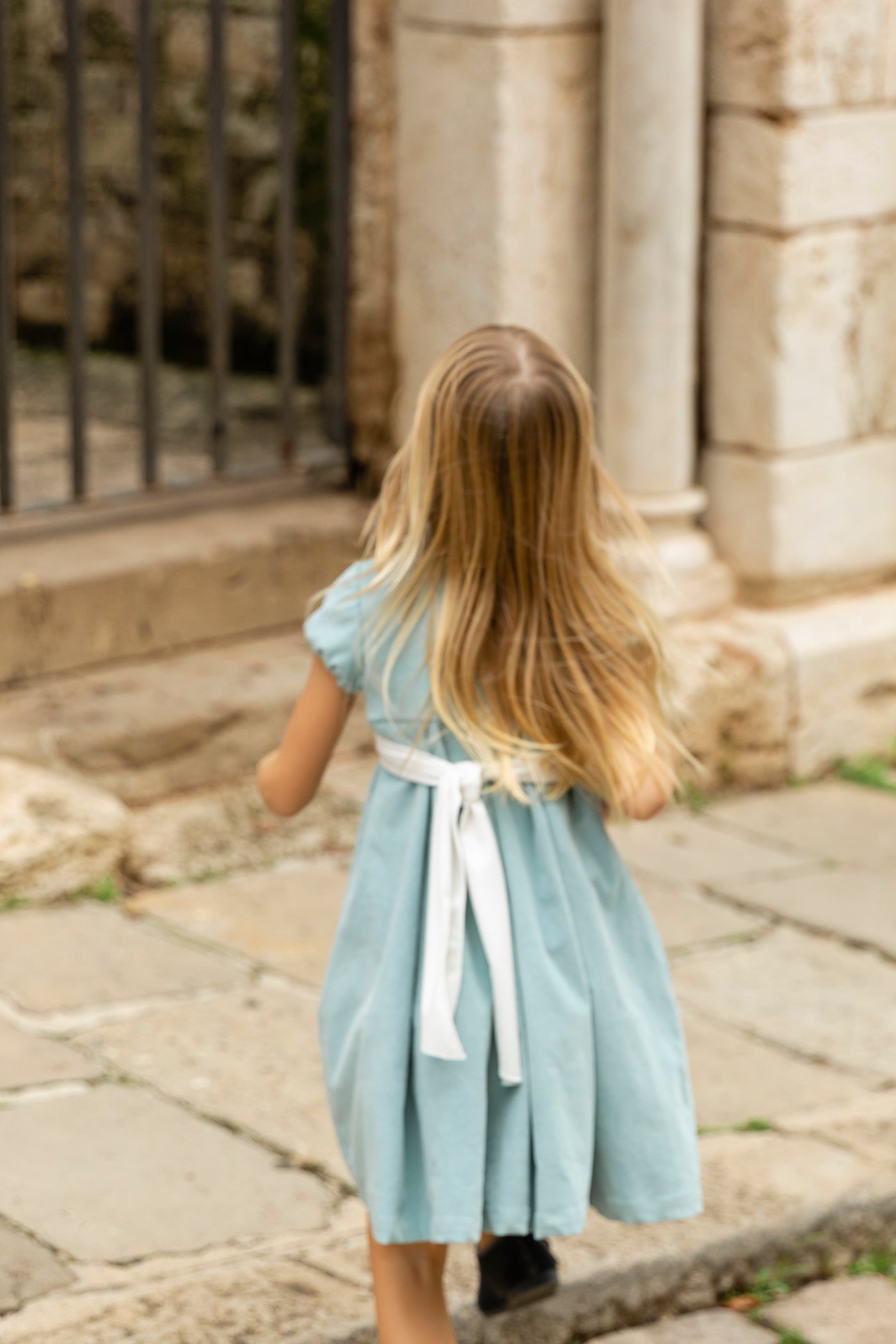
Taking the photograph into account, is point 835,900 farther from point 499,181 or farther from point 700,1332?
point 499,181

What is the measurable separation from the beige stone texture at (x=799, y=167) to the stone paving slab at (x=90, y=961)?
2241 mm

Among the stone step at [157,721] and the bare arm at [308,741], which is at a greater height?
the bare arm at [308,741]

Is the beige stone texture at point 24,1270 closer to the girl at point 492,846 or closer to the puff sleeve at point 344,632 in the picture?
the girl at point 492,846

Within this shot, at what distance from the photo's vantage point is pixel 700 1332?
2.72m

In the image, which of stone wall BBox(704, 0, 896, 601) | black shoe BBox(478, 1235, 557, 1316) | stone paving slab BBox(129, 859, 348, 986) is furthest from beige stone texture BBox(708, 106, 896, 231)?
black shoe BBox(478, 1235, 557, 1316)

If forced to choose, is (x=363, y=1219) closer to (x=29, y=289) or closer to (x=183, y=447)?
(x=183, y=447)

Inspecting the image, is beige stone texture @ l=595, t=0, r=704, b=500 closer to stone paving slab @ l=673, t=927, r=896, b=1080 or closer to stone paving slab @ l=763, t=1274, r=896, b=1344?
stone paving slab @ l=673, t=927, r=896, b=1080

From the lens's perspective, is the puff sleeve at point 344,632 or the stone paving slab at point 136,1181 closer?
the puff sleeve at point 344,632

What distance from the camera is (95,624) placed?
4594mm

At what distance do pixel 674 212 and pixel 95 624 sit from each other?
5.44 ft

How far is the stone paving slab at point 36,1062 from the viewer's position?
10.5 ft

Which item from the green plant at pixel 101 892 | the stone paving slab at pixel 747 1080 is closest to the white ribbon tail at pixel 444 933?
the stone paving slab at pixel 747 1080

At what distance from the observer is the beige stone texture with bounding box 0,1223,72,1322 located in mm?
2496

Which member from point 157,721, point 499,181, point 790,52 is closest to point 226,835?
point 157,721
